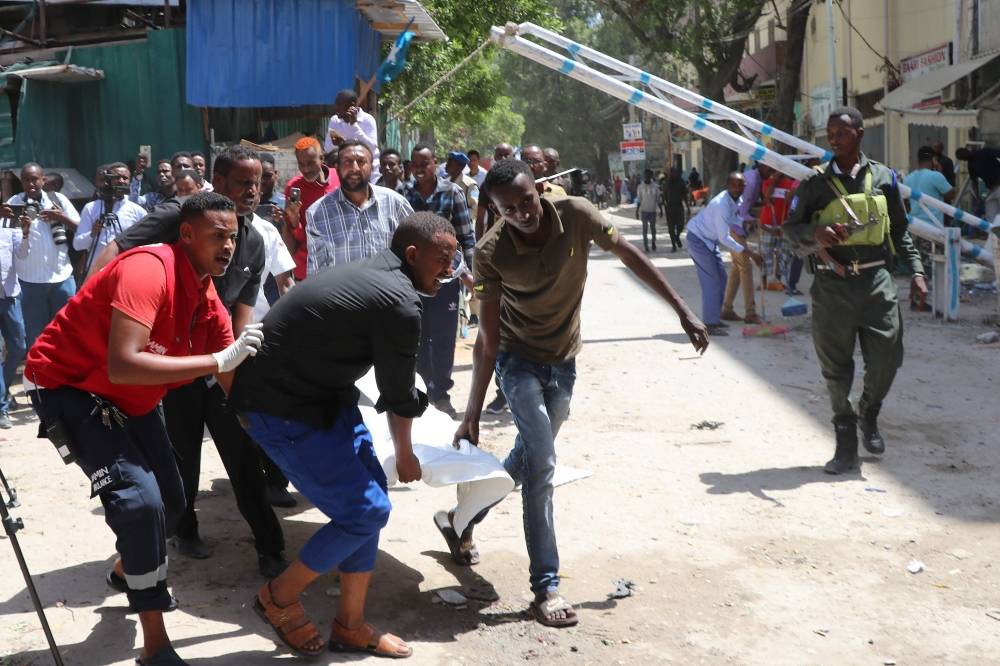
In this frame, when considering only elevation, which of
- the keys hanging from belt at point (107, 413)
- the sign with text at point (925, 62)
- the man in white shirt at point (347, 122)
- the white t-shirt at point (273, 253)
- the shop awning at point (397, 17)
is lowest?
the keys hanging from belt at point (107, 413)

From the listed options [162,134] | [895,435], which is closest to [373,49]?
[162,134]

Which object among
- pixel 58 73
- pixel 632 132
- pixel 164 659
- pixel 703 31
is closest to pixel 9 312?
pixel 164 659

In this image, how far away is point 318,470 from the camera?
388cm

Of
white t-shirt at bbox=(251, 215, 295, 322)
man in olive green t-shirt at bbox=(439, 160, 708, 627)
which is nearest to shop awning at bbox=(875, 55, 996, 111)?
white t-shirt at bbox=(251, 215, 295, 322)

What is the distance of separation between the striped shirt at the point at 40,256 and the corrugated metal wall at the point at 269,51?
17.2 ft

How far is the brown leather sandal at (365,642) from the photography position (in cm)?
409

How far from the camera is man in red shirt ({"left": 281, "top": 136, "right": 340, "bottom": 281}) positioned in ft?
24.6

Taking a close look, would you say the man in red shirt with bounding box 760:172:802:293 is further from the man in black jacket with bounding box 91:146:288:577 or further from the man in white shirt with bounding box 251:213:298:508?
the man in black jacket with bounding box 91:146:288:577

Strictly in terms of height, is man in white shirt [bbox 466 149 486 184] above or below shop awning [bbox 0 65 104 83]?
below

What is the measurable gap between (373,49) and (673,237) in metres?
8.77

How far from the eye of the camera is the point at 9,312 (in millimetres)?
8516

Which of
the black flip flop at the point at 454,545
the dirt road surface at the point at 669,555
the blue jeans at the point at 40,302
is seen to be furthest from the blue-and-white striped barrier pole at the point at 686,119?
the black flip flop at the point at 454,545

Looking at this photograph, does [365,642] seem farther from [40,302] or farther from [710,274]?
[710,274]

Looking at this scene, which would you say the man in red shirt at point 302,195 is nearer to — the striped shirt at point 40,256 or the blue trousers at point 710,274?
the striped shirt at point 40,256
